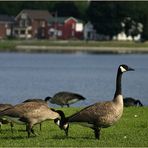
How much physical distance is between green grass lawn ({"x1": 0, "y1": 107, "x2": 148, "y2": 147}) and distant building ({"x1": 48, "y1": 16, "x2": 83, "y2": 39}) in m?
112

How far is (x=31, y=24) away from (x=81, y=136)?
11638cm

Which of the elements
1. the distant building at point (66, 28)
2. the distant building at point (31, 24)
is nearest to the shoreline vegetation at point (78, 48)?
the distant building at point (66, 28)

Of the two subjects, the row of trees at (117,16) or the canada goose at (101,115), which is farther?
the row of trees at (117,16)

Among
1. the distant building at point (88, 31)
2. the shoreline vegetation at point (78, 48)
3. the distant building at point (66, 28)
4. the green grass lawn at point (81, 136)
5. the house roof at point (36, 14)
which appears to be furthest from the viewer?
the house roof at point (36, 14)

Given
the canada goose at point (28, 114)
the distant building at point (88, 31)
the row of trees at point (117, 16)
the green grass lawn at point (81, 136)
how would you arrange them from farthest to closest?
the distant building at point (88, 31) → the row of trees at point (117, 16) → the canada goose at point (28, 114) → the green grass lawn at point (81, 136)

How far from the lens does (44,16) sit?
131500 mm

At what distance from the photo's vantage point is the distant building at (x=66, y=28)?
129 meters

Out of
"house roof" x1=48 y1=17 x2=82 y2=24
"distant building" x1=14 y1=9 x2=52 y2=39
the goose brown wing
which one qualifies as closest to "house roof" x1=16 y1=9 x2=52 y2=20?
"distant building" x1=14 y1=9 x2=52 y2=39

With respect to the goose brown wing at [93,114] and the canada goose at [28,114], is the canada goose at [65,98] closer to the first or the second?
the canada goose at [28,114]

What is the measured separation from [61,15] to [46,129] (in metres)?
123

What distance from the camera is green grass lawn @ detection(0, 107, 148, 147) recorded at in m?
13.2

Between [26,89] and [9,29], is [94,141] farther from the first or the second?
[9,29]

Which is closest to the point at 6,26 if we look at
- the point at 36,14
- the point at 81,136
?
the point at 36,14

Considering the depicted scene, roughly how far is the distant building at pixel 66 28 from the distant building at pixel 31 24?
1.58 meters
